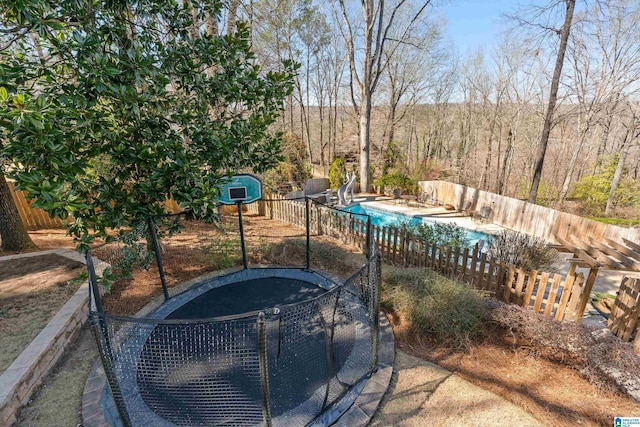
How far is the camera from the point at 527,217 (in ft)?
30.4

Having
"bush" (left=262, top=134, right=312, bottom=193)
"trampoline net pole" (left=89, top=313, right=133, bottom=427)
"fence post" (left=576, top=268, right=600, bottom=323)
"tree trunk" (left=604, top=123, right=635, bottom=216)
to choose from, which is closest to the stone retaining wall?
"trampoline net pole" (left=89, top=313, right=133, bottom=427)

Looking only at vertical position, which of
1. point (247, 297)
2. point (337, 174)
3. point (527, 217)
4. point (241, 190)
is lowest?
point (527, 217)

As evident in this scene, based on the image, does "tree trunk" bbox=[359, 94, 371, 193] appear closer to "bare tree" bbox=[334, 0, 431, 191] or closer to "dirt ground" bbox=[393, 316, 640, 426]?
"bare tree" bbox=[334, 0, 431, 191]

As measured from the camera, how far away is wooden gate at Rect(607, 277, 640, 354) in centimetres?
325

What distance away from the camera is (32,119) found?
73.7 inches

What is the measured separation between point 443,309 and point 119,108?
440 cm

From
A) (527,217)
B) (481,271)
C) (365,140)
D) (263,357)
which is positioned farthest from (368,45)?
(263,357)

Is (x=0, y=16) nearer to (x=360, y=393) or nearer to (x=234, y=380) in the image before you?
(x=234, y=380)

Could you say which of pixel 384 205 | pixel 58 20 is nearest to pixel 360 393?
pixel 58 20

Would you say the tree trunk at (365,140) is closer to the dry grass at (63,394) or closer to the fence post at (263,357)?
the dry grass at (63,394)

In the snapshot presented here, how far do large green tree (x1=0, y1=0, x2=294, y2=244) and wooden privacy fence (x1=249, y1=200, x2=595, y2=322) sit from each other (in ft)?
10.2

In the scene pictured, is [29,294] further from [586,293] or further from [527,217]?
[527,217]

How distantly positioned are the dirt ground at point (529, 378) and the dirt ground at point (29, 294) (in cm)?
413

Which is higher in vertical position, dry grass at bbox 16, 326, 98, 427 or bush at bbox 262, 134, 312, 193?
bush at bbox 262, 134, 312, 193
